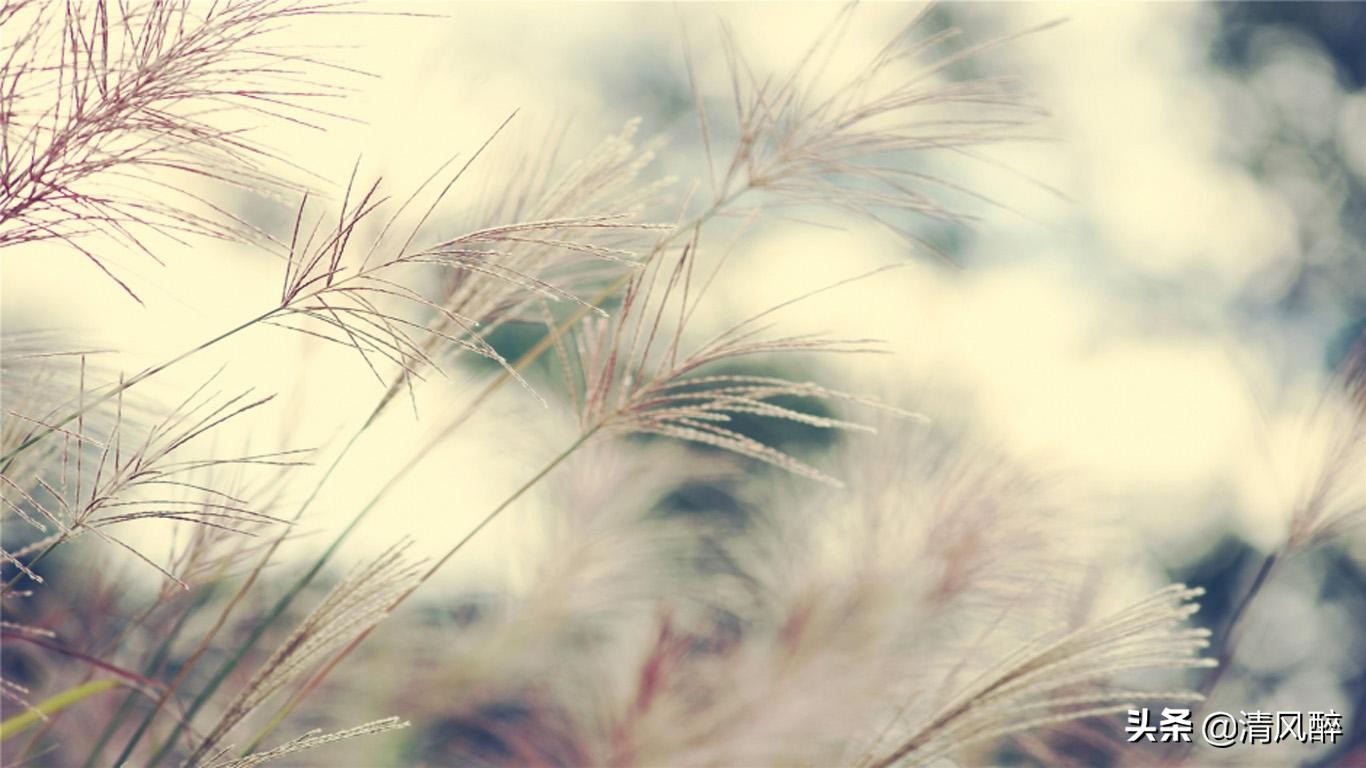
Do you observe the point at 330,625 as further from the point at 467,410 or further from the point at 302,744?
the point at 467,410

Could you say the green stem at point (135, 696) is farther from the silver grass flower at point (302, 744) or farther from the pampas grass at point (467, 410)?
the silver grass flower at point (302, 744)

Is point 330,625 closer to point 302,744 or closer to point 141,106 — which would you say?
point 302,744

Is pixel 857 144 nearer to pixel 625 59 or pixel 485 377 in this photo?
pixel 485 377

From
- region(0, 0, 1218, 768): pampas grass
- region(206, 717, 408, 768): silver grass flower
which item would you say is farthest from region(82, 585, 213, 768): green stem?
region(206, 717, 408, 768): silver grass flower

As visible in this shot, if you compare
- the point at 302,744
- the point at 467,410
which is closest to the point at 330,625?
the point at 302,744

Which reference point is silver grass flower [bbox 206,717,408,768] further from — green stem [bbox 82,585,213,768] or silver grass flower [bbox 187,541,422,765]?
green stem [bbox 82,585,213,768]

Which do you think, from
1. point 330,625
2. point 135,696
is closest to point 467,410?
point 330,625

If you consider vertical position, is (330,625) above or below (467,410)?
below

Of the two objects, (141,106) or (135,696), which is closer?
(141,106)
